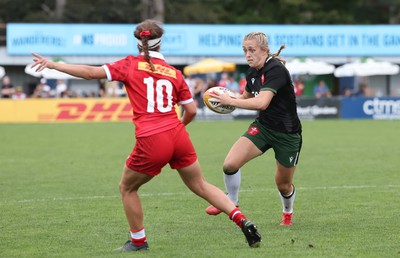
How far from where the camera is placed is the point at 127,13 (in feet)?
183

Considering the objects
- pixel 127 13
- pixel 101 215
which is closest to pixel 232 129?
pixel 101 215

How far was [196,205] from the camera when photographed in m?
10.5

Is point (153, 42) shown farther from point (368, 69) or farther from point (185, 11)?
point (185, 11)

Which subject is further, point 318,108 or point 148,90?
point 318,108

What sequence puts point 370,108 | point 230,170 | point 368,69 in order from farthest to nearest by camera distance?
point 368,69, point 370,108, point 230,170

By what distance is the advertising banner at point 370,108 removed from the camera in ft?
105

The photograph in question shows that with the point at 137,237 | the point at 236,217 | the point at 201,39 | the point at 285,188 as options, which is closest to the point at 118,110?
the point at 201,39

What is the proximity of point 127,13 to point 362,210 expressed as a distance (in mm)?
47038

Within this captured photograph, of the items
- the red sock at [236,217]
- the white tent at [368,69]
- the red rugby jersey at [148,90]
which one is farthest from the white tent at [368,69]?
the red rugby jersey at [148,90]

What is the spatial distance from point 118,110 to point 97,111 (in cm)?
76

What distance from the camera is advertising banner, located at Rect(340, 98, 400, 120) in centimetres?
3200

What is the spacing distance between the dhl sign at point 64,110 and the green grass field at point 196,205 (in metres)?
10.5

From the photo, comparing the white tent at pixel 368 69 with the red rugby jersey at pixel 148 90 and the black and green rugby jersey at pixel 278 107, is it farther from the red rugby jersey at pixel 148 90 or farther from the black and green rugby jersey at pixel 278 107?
the red rugby jersey at pixel 148 90

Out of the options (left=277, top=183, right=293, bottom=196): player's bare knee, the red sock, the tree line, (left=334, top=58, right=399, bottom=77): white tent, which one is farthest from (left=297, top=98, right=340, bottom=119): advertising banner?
the red sock
